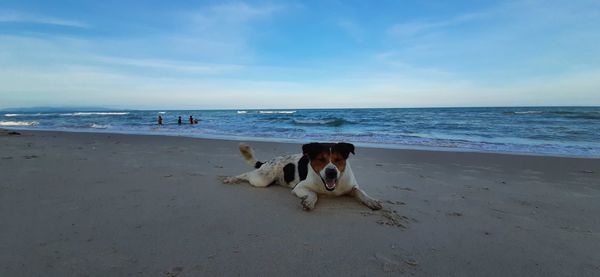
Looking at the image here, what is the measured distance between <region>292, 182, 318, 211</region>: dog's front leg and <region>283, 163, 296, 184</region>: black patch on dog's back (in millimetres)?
466

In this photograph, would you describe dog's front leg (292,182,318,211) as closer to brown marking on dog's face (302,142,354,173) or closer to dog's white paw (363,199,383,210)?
brown marking on dog's face (302,142,354,173)

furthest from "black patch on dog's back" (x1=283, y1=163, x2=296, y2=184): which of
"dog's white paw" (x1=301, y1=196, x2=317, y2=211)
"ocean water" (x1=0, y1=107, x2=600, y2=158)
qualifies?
"ocean water" (x1=0, y1=107, x2=600, y2=158)

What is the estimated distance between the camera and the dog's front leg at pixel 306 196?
11.7 feet

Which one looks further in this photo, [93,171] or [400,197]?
[93,171]

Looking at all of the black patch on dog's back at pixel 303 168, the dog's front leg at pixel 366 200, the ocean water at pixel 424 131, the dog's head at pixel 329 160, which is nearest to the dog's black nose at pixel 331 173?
the dog's head at pixel 329 160

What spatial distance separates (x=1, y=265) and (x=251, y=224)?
1750 mm

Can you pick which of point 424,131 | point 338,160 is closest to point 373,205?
point 338,160

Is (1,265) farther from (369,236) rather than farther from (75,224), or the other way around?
(369,236)

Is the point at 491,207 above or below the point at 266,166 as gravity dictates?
below

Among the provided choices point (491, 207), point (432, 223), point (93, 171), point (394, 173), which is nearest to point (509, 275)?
point (432, 223)

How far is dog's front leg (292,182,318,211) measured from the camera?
3574mm

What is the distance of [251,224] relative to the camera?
314cm

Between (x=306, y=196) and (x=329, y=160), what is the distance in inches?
19.3

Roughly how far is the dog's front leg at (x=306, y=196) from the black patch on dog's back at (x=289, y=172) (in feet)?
1.53
